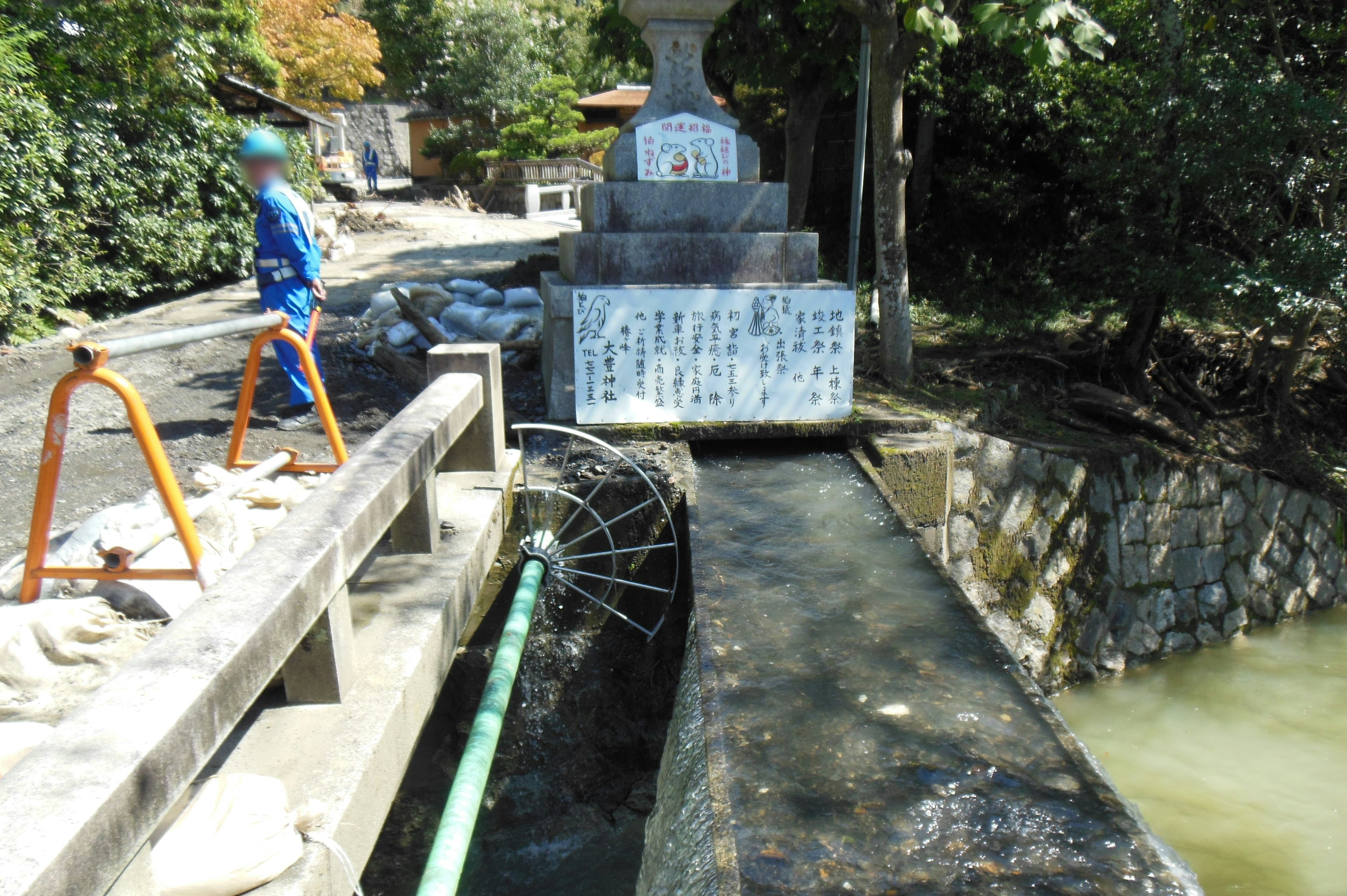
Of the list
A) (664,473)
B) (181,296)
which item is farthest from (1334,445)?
(181,296)

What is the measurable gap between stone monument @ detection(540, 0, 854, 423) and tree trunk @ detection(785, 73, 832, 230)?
624cm

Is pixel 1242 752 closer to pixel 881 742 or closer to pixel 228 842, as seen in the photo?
pixel 881 742

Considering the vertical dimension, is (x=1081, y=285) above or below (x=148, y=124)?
below

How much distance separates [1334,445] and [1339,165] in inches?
114

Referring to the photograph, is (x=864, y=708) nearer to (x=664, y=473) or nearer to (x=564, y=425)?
(x=664, y=473)

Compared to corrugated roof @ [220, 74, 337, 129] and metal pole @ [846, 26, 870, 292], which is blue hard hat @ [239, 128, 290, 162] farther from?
corrugated roof @ [220, 74, 337, 129]

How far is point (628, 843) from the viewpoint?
427cm

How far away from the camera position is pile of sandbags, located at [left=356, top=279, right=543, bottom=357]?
7.05 metres

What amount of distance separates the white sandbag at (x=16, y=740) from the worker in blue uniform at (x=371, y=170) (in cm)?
2811

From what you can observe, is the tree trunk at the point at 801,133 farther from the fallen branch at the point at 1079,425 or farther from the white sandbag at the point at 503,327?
the white sandbag at the point at 503,327

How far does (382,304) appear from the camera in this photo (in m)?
8.02

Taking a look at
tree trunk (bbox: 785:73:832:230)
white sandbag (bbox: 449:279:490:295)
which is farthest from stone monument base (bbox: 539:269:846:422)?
tree trunk (bbox: 785:73:832:230)

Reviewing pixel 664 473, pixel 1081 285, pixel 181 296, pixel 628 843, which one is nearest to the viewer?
pixel 628 843

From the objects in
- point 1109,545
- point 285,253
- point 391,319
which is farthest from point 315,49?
point 1109,545
